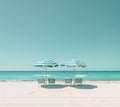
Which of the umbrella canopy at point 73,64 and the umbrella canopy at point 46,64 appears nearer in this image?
the umbrella canopy at point 73,64

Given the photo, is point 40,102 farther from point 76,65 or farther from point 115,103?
point 76,65

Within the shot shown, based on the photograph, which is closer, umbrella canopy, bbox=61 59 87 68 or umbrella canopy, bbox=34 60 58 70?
umbrella canopy, bbox=61 59 87 68

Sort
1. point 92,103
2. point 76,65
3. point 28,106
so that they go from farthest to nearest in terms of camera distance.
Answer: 1. point 76,65
2. point 92,103
3. point 28,106

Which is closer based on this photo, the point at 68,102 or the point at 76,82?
the point at 68,102

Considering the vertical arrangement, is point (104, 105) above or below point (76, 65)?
below

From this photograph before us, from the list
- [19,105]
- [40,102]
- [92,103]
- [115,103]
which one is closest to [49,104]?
[40,102]

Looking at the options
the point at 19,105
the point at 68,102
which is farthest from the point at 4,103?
the point at 68,102

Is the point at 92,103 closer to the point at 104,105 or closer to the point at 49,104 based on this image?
the point at 104,105

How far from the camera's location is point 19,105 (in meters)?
8.20

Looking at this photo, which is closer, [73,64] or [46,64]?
[73,64]

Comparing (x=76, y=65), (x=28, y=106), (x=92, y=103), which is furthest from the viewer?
(x=76, y=65)

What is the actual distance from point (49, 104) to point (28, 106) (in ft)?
3.00

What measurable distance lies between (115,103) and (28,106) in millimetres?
3698

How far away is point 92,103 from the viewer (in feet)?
28.2
